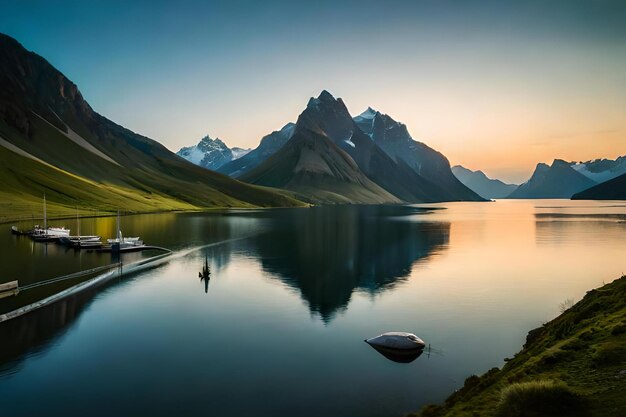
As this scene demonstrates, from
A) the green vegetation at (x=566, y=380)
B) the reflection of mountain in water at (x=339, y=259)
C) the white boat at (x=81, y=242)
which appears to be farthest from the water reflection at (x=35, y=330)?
the white boat at (x=81, y=242)

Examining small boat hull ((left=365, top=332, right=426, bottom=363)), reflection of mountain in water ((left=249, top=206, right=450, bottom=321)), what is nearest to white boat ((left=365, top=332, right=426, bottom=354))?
small boat hull ((left=365, top=332, right=426, bottom=363))

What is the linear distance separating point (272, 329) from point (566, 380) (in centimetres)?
2940

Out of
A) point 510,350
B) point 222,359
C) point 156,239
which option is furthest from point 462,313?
point 156,239

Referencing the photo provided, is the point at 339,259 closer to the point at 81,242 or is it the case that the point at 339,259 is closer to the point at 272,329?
the point at 272,329

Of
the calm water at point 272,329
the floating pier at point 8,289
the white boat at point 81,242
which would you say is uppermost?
the white boat at point 81,242

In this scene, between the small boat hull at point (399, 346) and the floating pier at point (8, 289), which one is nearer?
the small boat hull at point (399, 346)

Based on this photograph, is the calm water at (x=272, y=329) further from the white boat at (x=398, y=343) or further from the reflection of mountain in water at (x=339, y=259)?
the white boat at (x=398, y=343)

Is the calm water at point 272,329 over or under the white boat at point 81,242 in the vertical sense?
under

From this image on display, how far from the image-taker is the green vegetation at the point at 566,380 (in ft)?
57.2

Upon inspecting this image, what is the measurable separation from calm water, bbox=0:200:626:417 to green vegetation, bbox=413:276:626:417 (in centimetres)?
587

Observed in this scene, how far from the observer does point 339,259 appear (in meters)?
92.6

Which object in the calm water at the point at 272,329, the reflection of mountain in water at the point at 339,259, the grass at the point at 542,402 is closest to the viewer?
the grass at the point at 542,402

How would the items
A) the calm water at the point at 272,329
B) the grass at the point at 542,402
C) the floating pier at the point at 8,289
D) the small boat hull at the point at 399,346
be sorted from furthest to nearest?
the floating pier at the point at 8,289, the small boat hull at the point at 399,346, the calm water at the point at 272,329, the grass at the point at 542,402

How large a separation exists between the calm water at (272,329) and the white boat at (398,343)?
3.84 ft
